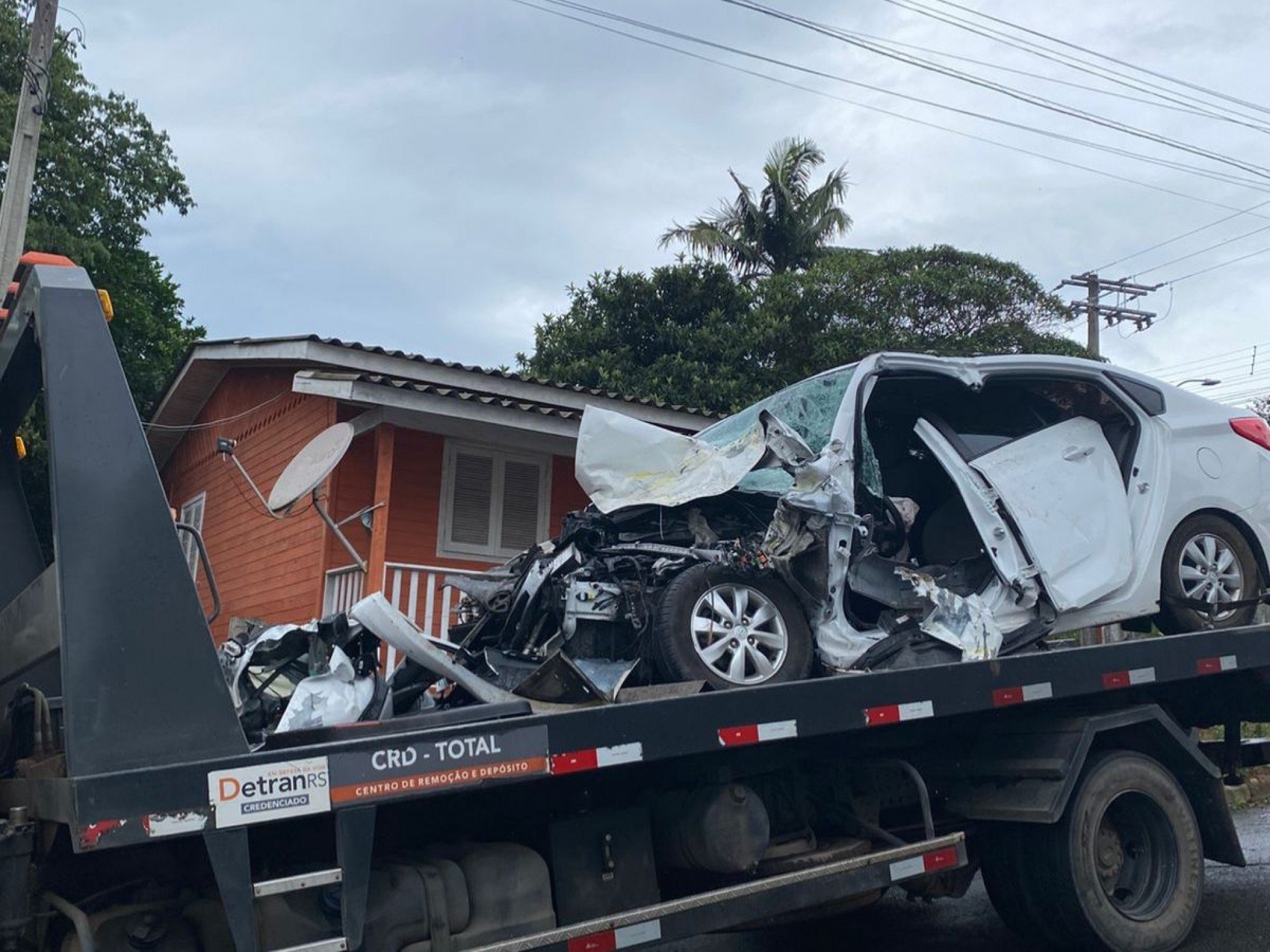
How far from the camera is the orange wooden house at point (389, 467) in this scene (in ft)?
34.4

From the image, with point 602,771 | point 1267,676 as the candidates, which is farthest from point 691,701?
point 1267,676

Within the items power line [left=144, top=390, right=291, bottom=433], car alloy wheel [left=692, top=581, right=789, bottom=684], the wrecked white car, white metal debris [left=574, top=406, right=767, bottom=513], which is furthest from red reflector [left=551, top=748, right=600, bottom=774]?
power line [left=144, top=390, right=291, bottom=433]

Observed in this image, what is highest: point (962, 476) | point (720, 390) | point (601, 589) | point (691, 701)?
point (720, 390)

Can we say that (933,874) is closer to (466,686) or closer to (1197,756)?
(1197,756)

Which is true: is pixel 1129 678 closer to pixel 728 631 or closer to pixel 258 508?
pixel 728 631

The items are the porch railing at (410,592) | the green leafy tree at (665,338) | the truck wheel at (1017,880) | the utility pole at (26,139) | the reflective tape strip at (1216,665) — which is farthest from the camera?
the green leafy tree at (665,338)

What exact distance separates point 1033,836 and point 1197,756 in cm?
111

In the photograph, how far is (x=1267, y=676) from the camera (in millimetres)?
6449

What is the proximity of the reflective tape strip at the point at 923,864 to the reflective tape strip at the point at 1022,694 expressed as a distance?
66 cm

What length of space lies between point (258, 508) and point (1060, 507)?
10128mm

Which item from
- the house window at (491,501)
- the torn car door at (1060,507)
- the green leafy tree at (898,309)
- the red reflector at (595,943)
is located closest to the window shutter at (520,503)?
the house window at (491,501)

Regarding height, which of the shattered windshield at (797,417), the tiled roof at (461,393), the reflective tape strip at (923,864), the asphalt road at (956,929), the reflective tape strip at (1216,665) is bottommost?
the asphalt road at (956,929)

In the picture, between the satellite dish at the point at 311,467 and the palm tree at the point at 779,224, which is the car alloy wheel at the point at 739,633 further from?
the palm tree at the point at 779,224

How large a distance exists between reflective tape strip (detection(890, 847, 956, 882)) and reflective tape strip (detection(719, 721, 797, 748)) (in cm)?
83
